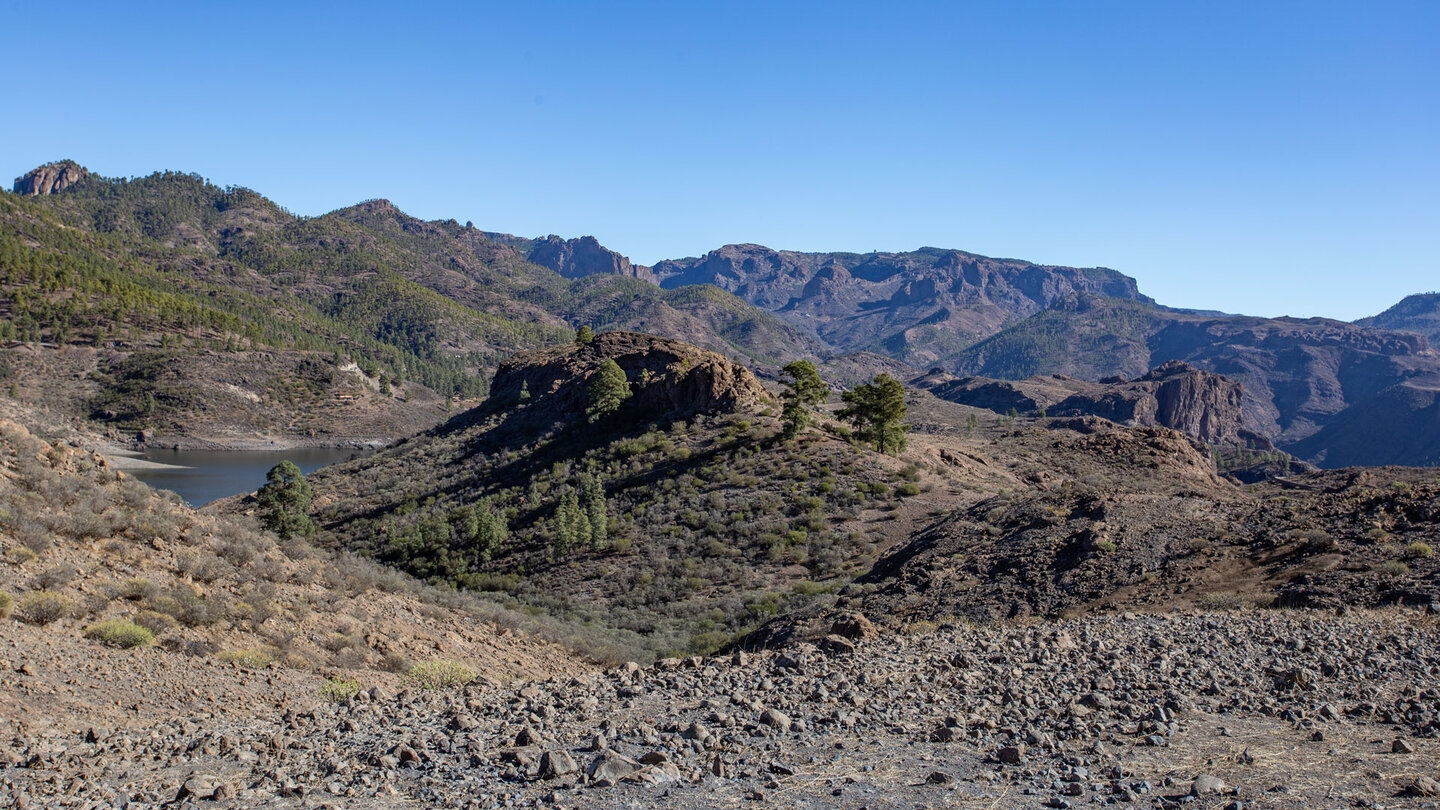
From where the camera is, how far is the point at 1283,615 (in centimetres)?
1269

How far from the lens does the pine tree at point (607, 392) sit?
5153cm

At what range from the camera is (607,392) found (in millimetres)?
51500

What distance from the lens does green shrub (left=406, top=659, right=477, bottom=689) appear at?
466 inches

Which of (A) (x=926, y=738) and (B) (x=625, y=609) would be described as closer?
(A) (x=926, y=738)

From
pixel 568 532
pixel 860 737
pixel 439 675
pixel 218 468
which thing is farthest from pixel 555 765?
pixel 218 468

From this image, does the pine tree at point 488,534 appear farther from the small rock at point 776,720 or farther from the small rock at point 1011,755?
the small rock at point 1011,755

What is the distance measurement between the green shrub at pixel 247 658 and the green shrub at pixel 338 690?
883mm

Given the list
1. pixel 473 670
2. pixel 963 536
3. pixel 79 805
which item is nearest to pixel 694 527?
pixel 963 536

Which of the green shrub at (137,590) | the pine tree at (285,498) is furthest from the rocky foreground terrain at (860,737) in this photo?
the pine tree at (285,498)

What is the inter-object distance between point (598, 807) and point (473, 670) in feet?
25.5

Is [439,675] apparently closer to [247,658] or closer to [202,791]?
[247,658]

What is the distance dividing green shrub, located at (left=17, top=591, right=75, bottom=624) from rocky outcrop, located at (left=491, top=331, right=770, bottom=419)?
37877 mm

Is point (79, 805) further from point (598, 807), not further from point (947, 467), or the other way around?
point (947, 467)

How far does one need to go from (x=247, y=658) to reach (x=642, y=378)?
43.3 meters
